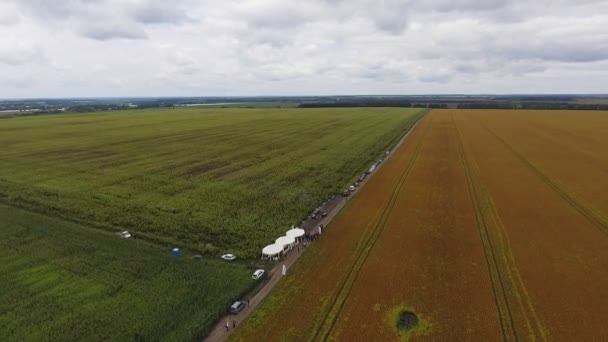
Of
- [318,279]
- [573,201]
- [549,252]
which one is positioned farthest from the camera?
[573,201]

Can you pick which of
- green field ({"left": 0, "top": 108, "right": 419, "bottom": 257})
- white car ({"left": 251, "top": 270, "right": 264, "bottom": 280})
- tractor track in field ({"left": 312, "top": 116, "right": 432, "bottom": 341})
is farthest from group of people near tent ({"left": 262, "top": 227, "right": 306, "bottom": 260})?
tractor track in field ({"left": 312, "top": 116, "right": 432, "bottom": 341})

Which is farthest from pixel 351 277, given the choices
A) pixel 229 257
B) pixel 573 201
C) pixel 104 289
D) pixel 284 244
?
pixel 573 201

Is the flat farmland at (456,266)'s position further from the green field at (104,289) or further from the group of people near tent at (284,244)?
the green field at (104,289)

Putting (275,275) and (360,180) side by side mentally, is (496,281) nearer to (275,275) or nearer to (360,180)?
(275,275)

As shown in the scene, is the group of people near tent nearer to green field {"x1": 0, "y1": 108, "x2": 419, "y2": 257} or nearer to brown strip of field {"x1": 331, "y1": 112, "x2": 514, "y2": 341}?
green field {"x1": 0, "y1": 108, "x2": 419, "y2": 257}

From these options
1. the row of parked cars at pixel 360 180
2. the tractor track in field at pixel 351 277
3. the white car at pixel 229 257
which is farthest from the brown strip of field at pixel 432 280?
the white car at pixel 229 257

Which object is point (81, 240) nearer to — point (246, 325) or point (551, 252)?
point (246, 325)

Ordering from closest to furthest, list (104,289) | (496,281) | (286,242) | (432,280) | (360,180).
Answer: (104,289), (496,281), (432,280), (286,242), (360,180)
